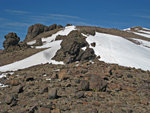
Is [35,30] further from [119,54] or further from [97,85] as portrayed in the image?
[97,85]

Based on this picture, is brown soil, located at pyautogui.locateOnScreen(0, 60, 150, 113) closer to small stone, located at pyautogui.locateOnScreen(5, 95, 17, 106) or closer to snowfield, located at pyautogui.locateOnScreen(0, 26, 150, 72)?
small stone, located at pyautogui.locateOnScreen(5, 95, 17, 106)

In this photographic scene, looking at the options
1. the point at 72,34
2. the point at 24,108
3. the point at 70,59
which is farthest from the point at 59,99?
Result: the point at 72,34

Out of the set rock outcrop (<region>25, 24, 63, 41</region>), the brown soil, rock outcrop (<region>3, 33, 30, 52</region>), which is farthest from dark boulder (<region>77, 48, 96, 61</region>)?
rock outcrop (<region>25, 24, 63, 41</region>)

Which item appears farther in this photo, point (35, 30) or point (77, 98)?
point (35, 30)

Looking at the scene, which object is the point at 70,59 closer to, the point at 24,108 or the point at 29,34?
the point at 24,108

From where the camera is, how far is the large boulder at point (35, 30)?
61875 mm

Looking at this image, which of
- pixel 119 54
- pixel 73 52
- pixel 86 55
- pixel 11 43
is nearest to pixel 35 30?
pixel 11 43

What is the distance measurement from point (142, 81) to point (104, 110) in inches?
299

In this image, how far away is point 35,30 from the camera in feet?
204

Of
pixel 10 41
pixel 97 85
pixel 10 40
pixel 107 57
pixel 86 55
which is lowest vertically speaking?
pixel 97 85

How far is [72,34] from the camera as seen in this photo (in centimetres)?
2789

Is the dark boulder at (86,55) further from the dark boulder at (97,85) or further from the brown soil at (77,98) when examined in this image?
the dark boulder at (97,85)

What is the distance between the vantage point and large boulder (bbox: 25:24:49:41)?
6188 centimetres

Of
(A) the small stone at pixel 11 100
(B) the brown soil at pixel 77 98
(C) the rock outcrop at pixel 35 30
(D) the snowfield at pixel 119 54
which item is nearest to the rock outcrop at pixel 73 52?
(D) the snowfield at pixel 119 54
